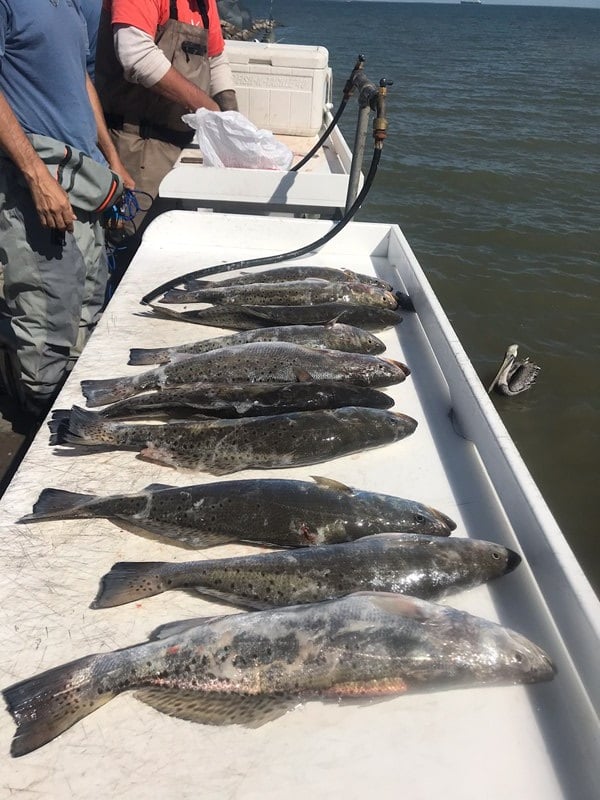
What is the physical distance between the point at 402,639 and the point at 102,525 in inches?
52.7

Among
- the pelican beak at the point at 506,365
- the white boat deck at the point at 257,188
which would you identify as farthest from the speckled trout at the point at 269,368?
the pelican beak at the point at 506,365

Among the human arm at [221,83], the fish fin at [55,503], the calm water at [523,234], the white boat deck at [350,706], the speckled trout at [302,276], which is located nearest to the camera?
the white boat deck at [350,706]

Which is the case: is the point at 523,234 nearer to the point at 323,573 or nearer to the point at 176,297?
the point at 176,297

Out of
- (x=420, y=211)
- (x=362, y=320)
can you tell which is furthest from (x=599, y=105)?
(x=362, y=320)

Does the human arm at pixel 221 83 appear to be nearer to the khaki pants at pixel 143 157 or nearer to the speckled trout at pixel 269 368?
the khaki pants at pixel 143 157


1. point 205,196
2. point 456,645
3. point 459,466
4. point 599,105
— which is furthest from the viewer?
point 599,105

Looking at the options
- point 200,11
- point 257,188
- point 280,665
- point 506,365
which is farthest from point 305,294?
point 506,365

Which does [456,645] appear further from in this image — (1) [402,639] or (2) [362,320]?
(2) [362,320]

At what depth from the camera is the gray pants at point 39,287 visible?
3.94 metres

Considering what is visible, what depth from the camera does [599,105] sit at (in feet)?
83.4

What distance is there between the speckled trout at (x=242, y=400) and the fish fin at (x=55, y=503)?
62 centimetres

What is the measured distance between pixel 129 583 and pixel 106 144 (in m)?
4.67

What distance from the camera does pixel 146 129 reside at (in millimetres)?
6312

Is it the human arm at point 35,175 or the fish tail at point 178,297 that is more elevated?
the human arm at point 35,175
